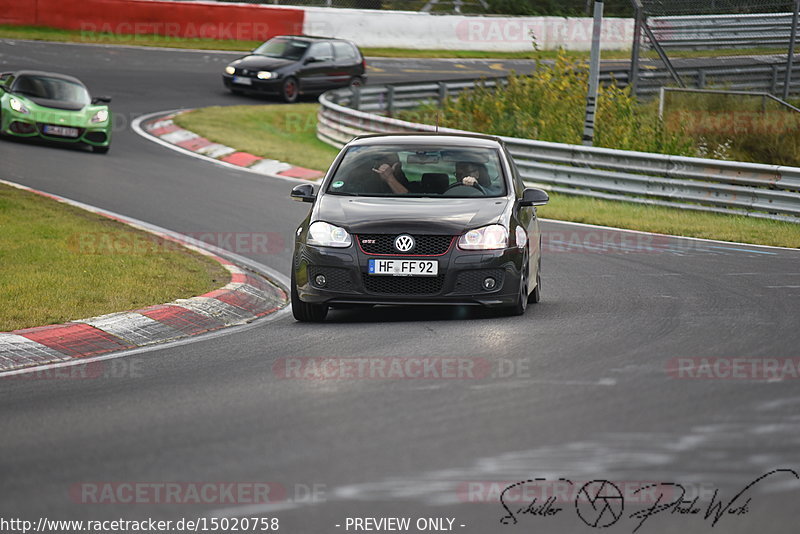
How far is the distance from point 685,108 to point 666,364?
19.8 m

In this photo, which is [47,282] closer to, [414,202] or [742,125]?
[414,202]

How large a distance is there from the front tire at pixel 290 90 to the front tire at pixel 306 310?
22539 millimetres

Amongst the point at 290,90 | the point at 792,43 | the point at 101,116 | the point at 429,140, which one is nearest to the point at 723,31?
the point at 792,43

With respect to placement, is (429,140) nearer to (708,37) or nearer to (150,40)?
(708,37)

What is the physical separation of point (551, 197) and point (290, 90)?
13.5 meters

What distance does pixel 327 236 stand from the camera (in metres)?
9.69

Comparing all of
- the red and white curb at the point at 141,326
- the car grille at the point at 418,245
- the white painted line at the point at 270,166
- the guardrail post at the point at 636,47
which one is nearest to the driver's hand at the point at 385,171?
the car grille at the point at 418,245

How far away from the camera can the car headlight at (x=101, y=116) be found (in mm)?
22141

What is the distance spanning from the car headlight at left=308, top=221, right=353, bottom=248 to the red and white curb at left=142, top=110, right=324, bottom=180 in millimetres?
11976

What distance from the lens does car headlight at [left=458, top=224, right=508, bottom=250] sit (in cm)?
952

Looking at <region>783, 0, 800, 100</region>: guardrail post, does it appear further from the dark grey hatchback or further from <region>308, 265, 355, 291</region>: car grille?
<region>308, 265, 355, 291</region>: car grille

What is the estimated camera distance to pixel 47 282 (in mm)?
10547
